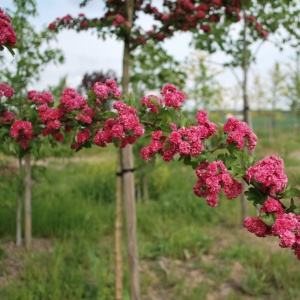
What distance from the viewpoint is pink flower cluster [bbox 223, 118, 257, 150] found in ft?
5.46

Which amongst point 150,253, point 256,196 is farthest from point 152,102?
point 150,253

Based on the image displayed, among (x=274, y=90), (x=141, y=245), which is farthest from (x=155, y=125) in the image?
(x=274, y=90)

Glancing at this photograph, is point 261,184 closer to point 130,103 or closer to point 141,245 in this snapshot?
point 130,103

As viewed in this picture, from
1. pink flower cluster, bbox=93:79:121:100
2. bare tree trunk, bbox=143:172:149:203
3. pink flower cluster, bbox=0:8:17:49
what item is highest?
pink flower cluster, bbox=0:8:17:49

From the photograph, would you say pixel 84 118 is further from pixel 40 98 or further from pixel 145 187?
pixel 145 187

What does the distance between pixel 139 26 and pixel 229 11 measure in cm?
73

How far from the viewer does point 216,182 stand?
63.2 inches

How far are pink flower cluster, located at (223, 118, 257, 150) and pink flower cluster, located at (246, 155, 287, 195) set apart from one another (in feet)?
0.39

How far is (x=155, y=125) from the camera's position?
1.85 meters

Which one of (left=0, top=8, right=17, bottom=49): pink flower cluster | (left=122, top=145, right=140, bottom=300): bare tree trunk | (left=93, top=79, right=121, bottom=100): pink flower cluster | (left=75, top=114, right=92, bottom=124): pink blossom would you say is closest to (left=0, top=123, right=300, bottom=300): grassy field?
(left=122, top=145, right=140, bottom=300): bare tree trunk

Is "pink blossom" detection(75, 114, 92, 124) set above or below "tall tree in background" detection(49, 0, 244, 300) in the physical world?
below

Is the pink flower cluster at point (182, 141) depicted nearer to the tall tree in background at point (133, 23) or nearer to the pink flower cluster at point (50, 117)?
the pink flower cluster at point (50, 117)

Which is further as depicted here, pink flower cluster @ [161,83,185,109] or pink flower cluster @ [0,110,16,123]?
pink flower cluster @ [0,110,16,123]

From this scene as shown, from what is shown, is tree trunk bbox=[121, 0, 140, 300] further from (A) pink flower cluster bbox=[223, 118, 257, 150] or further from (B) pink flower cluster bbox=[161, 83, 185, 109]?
(A) pink flower cluster bbox=[223, 118, 257, 150]
